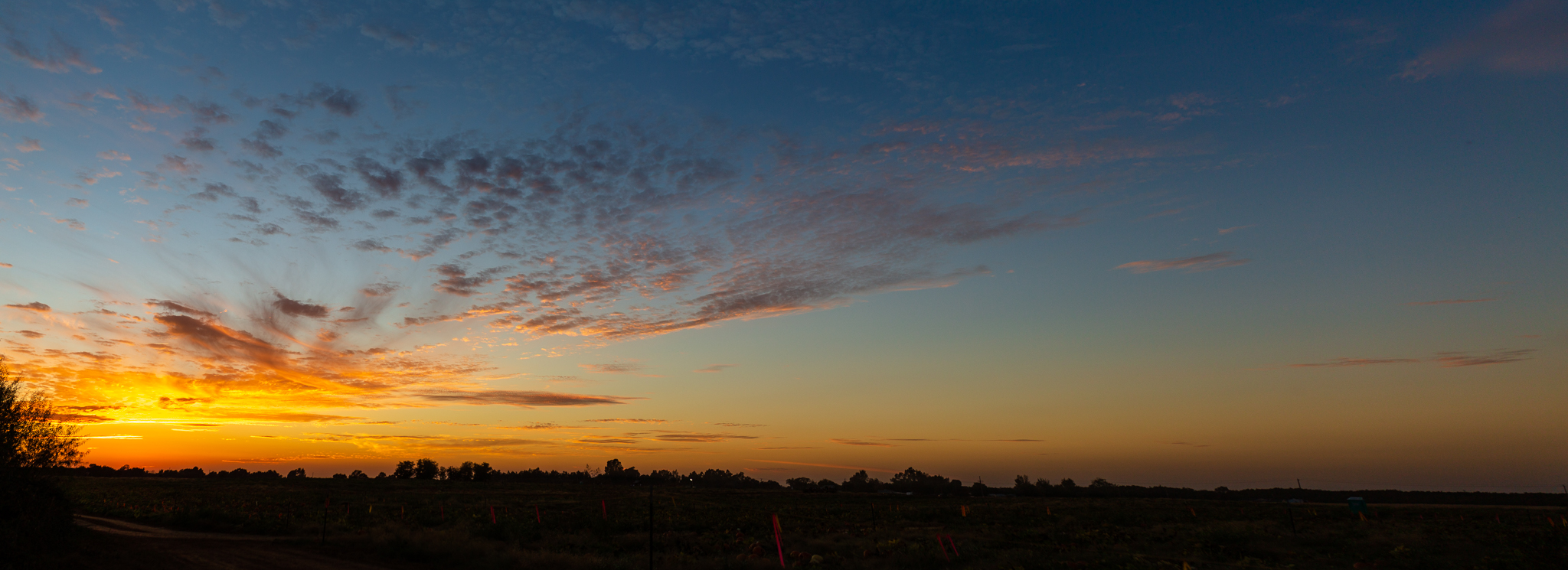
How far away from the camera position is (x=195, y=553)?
80.3 ft

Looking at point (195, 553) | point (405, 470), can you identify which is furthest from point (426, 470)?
point (195, 553)

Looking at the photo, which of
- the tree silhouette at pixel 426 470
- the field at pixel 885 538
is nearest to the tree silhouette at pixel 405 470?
the tree silhouette at pixel 426 470

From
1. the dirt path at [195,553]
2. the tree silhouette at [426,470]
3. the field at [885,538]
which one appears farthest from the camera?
the tree silhouette at [426,470]

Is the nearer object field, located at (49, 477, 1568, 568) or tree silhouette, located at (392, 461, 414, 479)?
field, located at (49, 477, 1568, 568)

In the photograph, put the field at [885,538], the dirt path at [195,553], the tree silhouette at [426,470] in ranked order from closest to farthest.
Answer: the dirt path at [195,553], the field at [885,538], the tree silhouette at [426,470]

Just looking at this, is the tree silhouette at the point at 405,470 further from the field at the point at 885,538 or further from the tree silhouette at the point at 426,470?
the field at the point at 885,538

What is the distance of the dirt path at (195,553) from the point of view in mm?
21375

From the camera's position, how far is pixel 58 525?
2202 centimetres

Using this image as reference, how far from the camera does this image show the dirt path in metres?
21.4

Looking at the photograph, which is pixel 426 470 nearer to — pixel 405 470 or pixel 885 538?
pixel 405 470

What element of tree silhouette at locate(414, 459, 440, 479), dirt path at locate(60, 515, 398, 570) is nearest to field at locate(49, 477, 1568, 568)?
dirt path at locate(60, 515, 398, 570)

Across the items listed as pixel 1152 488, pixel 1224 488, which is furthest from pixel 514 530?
pixel 1224 488

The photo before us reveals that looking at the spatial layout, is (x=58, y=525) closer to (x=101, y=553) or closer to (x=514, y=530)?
(x=101, y=553)

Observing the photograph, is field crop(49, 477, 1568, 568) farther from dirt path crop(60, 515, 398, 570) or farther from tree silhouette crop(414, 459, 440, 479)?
tree silhouette crop(414, 459, 440, 479)
